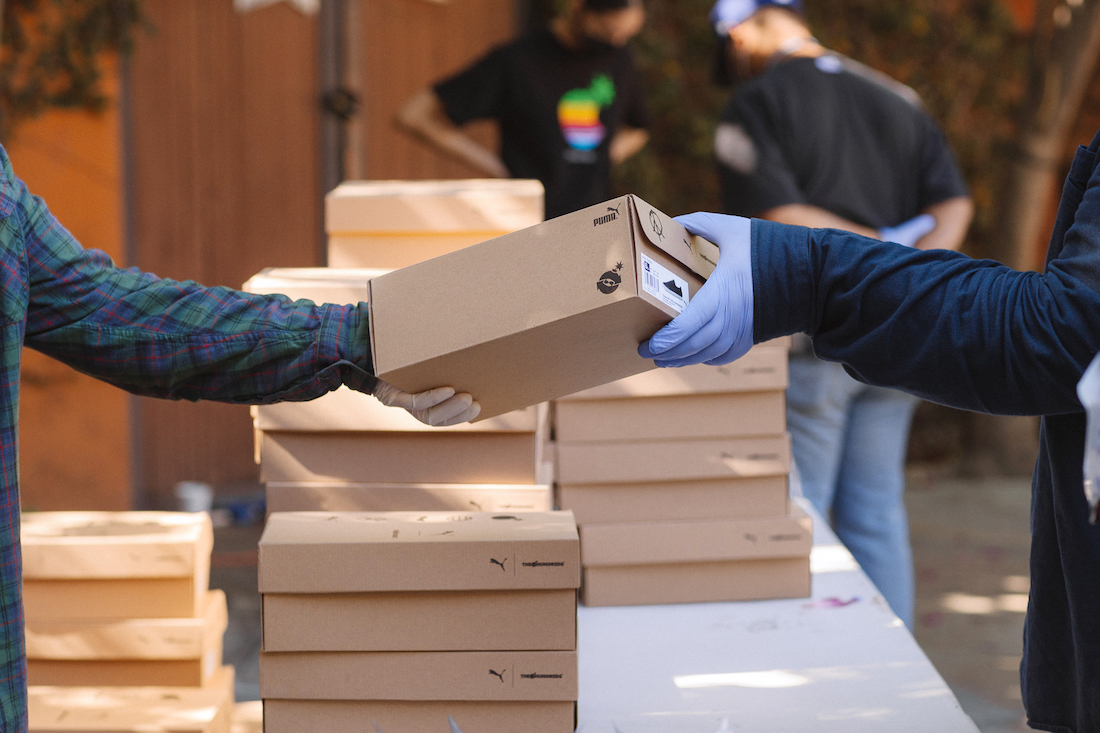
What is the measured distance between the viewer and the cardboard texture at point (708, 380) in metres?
1.70

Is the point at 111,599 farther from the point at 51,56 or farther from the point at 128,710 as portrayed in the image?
the point at 51,56

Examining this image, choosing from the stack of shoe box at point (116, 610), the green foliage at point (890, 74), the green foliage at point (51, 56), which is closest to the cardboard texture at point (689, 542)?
the stack of shoe box at point (116, 610)

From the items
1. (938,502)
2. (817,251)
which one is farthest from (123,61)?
(938,502)

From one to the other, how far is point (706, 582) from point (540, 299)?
2.81 ft

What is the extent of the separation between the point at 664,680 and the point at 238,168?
295 centimetres

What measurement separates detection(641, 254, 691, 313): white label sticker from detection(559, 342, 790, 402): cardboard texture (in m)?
0.60

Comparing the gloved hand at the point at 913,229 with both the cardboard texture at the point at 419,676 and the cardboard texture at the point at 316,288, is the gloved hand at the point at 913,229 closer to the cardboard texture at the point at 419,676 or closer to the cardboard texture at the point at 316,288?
the cardboard texture at the point at 316,288

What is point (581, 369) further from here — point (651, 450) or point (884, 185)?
point (884, 185)

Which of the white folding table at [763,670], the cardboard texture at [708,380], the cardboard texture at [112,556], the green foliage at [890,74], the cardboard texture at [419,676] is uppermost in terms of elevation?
the green foliage at [890,74]

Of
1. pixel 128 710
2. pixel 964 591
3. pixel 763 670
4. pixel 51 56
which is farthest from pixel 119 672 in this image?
pixel 964 591

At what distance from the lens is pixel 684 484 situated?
5.72 feet

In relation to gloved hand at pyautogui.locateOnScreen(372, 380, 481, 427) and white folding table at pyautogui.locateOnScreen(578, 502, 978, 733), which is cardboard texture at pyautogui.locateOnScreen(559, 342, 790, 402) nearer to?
white folding table at pyautogui.locateOnScreen(578, 502, 978, 733)

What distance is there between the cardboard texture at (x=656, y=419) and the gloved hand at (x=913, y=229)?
2.99ft

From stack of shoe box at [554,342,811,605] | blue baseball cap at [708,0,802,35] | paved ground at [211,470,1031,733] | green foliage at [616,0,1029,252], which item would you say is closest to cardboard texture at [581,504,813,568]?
stack of shoe box at [554,342,811,605]
